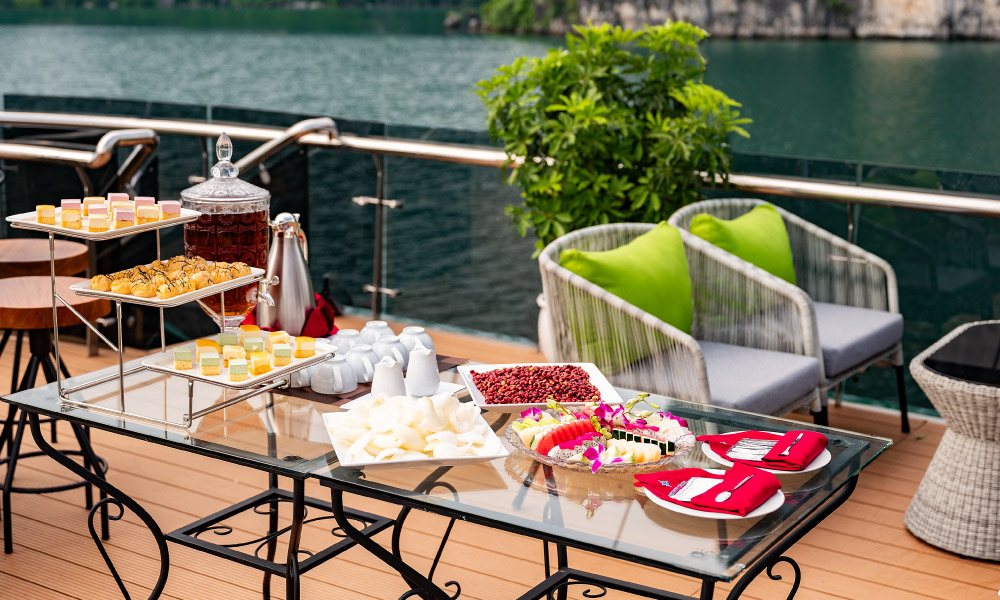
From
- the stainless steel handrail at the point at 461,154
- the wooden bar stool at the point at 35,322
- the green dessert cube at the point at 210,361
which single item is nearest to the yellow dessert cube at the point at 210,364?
the green dessert cube at the point at 210,361

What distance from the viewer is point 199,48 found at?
31297 millimetres

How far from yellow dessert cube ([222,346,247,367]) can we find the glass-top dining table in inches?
3.7

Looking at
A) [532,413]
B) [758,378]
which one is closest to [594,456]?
[532,413]

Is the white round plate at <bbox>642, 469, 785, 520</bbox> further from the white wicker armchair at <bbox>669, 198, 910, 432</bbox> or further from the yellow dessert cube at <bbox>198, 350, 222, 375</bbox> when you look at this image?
the white wicker armchair at <bbox>669, 198, 910, 432</bbox>

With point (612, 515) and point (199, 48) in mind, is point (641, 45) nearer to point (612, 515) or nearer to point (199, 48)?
point (612, 515)

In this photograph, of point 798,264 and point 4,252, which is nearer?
point 4,252

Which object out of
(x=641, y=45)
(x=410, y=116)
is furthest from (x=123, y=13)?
(x=641, y=45)

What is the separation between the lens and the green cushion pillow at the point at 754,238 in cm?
380

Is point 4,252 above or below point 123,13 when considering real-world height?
below

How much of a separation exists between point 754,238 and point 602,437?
216cm

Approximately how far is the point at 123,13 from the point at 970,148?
18.6 metres

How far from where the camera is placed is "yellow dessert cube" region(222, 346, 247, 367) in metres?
2.13

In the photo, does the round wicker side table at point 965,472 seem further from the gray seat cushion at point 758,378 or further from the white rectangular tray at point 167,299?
the white rectangular tray at point 167,299

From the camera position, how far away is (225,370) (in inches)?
82.3
